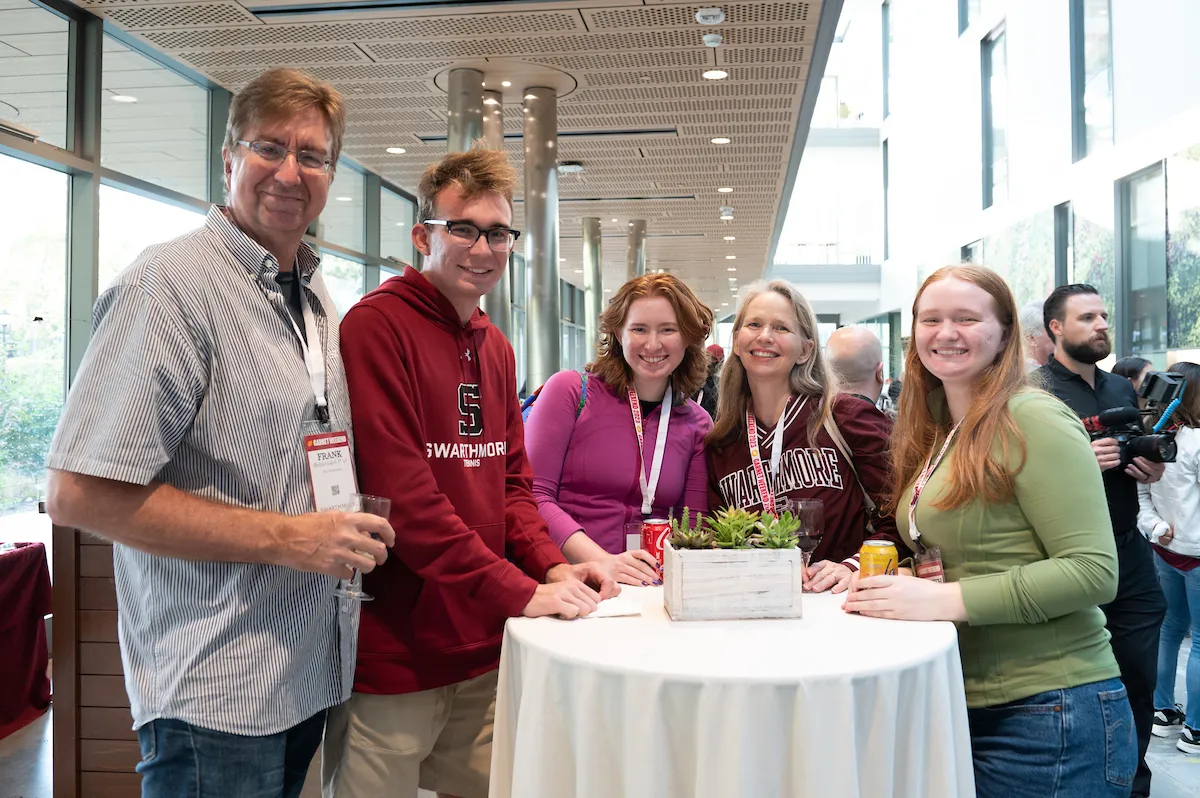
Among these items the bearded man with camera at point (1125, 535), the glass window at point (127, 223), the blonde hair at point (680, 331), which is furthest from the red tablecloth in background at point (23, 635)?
A: the bearded man with camera at point (1125, 535)

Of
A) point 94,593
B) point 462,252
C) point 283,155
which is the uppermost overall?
point 283,155

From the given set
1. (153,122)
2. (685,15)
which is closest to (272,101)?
(685,15)

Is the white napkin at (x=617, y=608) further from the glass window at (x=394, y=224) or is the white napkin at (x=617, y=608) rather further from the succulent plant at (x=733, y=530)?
the glass window at (x=394, y=224)

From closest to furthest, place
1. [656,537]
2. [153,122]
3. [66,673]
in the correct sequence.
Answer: [656,537]
[66,673]
[153,122]

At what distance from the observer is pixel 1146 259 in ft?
27.7

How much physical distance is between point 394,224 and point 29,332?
5.89 meters

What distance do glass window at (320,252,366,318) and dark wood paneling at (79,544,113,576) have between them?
20.4 feet

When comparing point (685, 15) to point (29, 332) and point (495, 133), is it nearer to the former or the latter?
point (495, 133)

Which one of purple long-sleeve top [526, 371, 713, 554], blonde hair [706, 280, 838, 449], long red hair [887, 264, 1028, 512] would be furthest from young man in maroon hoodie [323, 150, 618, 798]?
long red hair [887, 264, 1028, 512]

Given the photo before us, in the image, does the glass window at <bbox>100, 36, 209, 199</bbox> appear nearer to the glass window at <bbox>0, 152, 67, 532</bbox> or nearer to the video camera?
the glass window at <bbox>0, 152, 67, 532</bbox>

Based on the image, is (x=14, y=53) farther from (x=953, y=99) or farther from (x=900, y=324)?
(x=900, y=324)

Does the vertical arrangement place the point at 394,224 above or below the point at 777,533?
above

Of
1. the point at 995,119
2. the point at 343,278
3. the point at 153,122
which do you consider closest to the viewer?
the point at 153,122

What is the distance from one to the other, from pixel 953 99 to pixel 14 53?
48.3ft
